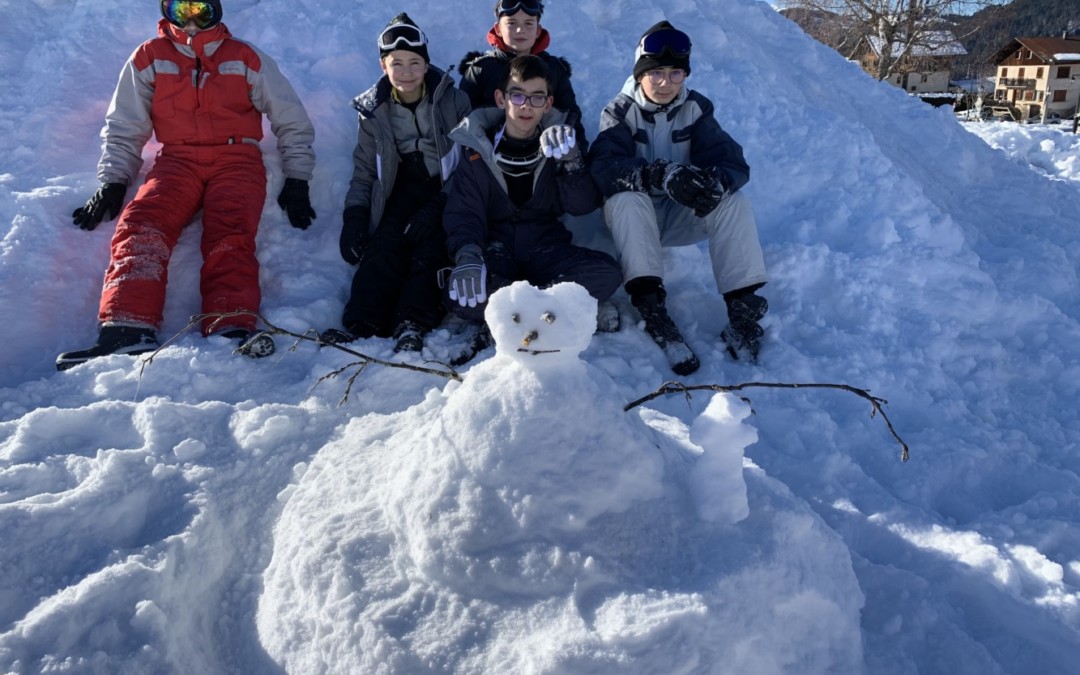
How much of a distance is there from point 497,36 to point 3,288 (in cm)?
287

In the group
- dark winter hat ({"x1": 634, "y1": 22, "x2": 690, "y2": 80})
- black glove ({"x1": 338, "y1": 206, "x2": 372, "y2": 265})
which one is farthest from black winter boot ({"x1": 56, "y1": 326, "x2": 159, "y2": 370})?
dark winter hat ({"x1": 634, "y1": 22, "x2": 690, "y2": 80})

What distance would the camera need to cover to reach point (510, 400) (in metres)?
1.61

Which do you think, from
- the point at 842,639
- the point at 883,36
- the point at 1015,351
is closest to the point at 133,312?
the point at 842,639

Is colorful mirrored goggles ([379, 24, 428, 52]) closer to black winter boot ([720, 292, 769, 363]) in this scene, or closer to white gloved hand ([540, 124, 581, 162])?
white gloved hand ([540, 124, 581, 162])

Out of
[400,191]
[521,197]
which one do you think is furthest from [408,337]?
[400,191]

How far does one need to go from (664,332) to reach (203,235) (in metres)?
2.25

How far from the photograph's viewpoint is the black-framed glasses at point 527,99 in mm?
3264

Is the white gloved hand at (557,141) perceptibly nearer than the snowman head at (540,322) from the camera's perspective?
No

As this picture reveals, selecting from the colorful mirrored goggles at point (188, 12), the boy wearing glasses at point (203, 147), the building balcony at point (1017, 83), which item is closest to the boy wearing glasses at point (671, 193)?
the boy wearing glasses at point (203, 147)

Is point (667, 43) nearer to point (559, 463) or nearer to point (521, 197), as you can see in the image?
point (521, 197)

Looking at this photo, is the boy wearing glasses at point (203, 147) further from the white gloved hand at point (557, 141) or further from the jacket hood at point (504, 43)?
the white gloved hand at point (557, 141)

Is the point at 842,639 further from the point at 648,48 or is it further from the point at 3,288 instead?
the point at 3,288

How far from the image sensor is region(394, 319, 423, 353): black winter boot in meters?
3.04

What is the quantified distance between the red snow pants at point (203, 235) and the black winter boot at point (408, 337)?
665 millimetres
